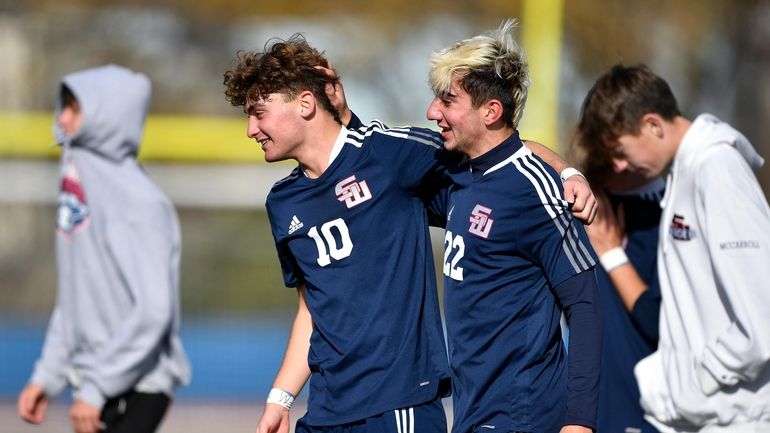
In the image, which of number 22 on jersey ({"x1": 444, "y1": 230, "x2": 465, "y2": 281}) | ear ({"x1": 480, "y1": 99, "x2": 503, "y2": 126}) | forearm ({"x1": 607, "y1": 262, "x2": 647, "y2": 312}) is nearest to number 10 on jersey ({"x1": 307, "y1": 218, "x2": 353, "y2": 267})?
number 22 on jersey ({"x1": 444, "y1": 230, "x2": 465, "y2": 281})

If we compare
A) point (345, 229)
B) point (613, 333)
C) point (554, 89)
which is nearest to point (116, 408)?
point (345, 229)

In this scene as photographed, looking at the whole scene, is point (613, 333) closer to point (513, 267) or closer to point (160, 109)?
point (513, 267)

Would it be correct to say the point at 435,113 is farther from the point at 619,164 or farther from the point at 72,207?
the point at 72,207

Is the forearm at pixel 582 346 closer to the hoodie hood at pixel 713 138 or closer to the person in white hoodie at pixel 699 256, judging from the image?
the person in white hoodie at pixel 699 256

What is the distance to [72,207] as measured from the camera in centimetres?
493

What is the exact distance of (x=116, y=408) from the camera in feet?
15.9

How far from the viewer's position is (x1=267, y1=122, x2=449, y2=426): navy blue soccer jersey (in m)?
3.64

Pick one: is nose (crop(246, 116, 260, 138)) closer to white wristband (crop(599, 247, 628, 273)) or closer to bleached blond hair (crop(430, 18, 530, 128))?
bleached blond hair (crop(430, 18, 530, 128))

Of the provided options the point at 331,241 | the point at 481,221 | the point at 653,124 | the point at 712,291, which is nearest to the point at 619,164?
the point at 653,124

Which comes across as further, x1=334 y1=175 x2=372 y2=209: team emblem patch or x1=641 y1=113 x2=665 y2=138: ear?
x1=641 y1=113 x2=665 y2=138: ear

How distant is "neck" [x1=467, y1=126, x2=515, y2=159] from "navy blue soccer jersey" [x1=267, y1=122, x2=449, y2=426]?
0.63 feet

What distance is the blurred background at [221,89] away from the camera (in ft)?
34.2

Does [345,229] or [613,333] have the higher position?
[345,229]

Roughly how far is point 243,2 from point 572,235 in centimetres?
883
